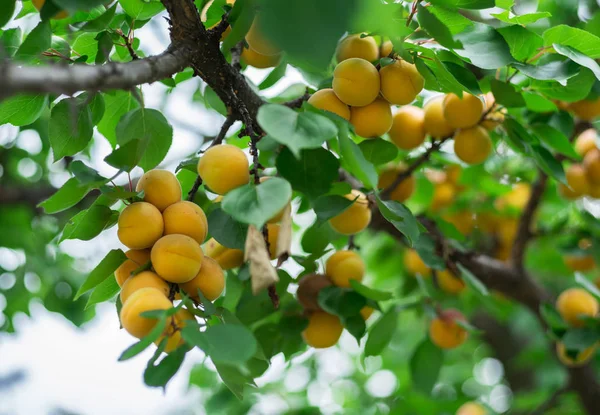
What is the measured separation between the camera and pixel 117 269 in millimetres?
807

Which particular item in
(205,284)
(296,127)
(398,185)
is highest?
(296,127)

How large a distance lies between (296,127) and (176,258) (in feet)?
0.70

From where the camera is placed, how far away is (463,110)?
1.10 metres

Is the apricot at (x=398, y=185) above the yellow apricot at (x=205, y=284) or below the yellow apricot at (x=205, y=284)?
below

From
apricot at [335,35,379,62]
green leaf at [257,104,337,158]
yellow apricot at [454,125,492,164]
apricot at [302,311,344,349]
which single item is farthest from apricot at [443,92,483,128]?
green leaf at [257,104,337,158]

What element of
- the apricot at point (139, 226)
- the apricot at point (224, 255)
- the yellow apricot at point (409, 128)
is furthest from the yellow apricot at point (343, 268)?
the apricot at point (139, 226)

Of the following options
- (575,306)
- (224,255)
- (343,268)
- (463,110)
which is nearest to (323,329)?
(343,268)

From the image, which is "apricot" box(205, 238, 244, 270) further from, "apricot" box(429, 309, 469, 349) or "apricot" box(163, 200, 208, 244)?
"apricot" box(429, 309, 469, 349)

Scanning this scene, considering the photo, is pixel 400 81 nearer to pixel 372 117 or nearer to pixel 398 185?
pixel 372 117

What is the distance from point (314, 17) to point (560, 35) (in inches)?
23.5

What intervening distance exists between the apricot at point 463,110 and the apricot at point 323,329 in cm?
40

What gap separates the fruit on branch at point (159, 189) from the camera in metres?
0.81

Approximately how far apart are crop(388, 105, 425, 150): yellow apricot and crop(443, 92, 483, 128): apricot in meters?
0.11

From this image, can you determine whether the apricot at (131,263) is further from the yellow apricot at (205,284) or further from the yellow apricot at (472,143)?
the yellow apricot at (472,143)
